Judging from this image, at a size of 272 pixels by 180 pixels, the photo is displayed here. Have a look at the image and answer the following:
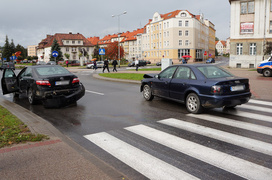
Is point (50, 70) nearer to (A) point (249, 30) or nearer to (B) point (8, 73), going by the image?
(B) point (8, 73)

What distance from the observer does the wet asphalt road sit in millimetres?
3848

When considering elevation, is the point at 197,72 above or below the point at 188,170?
above

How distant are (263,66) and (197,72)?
52.1 ft

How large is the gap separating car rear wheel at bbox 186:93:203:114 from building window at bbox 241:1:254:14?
112ft

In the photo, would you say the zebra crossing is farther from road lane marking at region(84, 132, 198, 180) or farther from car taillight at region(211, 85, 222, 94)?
car taillight at region(211, 85, 222, 94)

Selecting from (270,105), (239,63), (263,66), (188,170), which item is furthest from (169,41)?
(188,170)

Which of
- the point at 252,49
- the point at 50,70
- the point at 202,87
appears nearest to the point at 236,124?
the point at 202,87

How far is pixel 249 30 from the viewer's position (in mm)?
35969

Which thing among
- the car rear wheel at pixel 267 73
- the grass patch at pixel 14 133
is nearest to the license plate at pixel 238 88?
the grass patch at pixel 14 133

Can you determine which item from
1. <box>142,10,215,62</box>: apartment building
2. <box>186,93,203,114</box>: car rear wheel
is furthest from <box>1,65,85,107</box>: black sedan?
<box>142,10,215,62</box>: apartment building

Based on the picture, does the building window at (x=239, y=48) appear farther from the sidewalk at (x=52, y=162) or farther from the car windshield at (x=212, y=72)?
the sidewalk at (x=52, y=162)

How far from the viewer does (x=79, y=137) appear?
539 cm

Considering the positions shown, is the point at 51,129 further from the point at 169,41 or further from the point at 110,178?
the point at 169,41

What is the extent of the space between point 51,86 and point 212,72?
5.35m
